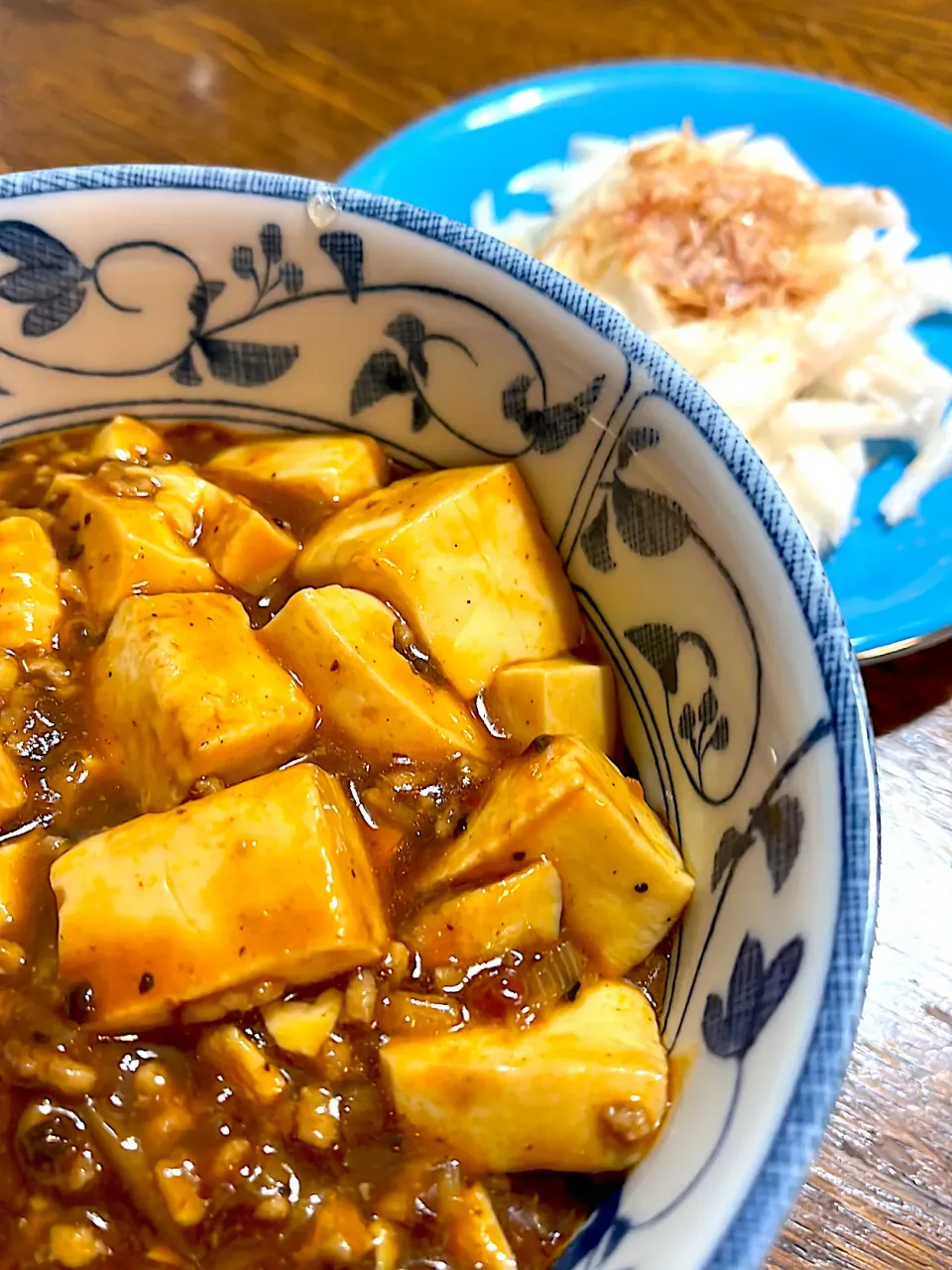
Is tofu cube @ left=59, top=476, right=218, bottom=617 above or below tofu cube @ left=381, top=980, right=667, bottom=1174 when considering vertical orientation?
above

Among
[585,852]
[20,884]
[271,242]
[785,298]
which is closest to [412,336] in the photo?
[271,242]

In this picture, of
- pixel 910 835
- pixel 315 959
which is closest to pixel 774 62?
pixel 910 835

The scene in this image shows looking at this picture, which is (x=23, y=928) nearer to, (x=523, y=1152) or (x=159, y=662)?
(x=159, y=662)

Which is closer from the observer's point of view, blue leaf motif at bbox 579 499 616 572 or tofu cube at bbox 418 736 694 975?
tofu cube at bbox 418 736 694 975

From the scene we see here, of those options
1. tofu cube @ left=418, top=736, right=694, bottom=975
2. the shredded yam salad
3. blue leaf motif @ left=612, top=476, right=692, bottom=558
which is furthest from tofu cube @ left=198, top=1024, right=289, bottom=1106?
the shredded yam salad

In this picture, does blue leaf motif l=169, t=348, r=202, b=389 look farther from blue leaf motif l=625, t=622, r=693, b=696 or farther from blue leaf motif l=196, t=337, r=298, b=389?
blue leaf motif l=625, t=622, r=693, b=696

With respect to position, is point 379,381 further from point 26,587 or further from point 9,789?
point 9,789

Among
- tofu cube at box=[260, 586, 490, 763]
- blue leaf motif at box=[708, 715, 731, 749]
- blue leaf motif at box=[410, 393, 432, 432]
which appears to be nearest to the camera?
blue leaf motif at box=[708, 715, 731, 749]
